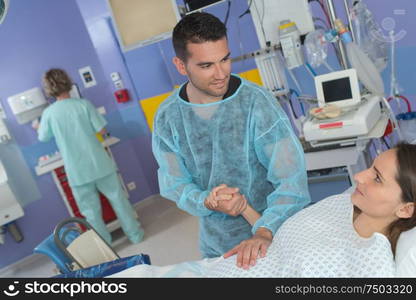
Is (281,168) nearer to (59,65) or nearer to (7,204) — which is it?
(7,204)

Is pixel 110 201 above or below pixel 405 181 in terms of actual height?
below

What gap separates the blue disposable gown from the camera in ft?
4.21

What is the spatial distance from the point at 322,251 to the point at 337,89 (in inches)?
47.9

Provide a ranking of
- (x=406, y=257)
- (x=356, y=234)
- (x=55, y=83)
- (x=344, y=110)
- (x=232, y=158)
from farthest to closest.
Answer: (x=55, y=83)
(x=344, y=110)
(x=232, y=158)
(x=356, y=234)
(x=406, y=257)

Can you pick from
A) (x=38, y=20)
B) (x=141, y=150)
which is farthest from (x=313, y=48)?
(x=38, y=20)

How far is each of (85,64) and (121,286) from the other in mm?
3170

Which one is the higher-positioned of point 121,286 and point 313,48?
point 313,48

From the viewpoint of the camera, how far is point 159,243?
3.36 metres

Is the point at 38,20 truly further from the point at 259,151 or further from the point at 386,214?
the point at 386,214

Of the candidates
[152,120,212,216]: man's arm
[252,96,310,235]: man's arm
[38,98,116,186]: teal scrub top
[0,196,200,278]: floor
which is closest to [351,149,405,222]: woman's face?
[252,96,310,235]: man's arm

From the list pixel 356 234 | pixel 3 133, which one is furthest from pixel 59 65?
pixel 356 234

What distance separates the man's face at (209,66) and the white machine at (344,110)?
809mm

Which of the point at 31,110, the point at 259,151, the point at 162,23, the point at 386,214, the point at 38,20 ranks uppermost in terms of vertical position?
the point at 38,20

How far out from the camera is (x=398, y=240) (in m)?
1.15
